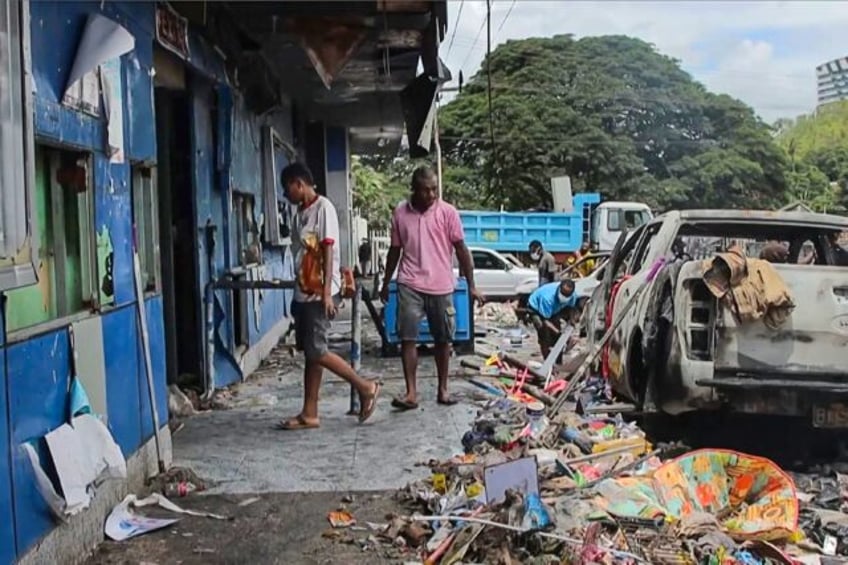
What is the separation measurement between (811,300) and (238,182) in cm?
536

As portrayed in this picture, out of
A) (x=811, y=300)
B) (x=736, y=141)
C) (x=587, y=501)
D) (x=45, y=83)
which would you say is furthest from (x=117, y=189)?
(x=736, y=141)

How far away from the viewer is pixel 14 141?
265 centimetres

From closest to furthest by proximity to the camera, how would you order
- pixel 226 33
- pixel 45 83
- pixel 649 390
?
pixel 45 83
pixel 649 390
pixel 226 33

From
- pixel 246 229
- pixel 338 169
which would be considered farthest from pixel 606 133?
pixel 246 229

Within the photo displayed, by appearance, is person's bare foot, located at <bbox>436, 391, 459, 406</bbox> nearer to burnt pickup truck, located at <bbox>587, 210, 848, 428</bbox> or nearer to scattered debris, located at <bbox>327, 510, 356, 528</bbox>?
burnt pickup truck, located at <bbox>587, 210, 848, 428</bbox>

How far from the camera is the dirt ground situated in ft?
13.6

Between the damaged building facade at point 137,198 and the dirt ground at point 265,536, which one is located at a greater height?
the damaged building facade at point 137,198

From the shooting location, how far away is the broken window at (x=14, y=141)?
2.62 meters

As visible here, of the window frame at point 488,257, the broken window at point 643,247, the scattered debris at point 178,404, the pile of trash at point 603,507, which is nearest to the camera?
the pile of trash at point 603,507

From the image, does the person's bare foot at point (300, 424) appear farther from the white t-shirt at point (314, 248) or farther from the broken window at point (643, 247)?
the broken window at point (643, 247)

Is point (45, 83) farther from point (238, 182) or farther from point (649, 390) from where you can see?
point (238, 182)

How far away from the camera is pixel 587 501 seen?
4.45 metres

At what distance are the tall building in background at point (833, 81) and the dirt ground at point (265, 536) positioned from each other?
44.6m

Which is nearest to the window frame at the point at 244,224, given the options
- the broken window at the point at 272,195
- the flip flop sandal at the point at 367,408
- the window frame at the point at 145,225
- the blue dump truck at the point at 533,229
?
the broken window at the point at 272,195
